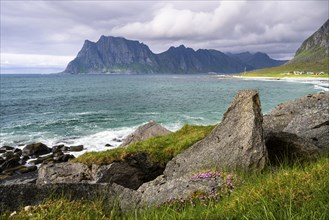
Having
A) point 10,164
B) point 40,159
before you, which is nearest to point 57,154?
point 40,159

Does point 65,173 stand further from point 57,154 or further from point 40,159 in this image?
point 57,154

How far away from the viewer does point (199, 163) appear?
1127 centimetres

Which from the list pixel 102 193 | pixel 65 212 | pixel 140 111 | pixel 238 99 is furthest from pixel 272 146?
pixel 140 111

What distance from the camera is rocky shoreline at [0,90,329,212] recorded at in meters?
7.30

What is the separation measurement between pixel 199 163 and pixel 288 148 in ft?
11.6

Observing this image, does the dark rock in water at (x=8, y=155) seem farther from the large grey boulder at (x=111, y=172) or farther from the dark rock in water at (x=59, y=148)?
the large grey boulder at (x=111, y=172)

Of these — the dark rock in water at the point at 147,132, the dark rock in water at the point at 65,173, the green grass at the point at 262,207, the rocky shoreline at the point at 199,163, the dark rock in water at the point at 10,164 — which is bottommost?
the dark rock in water at the point at 10,164

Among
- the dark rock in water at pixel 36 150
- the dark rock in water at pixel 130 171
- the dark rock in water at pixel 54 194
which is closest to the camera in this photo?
the dark rock in water at pixel 54 194

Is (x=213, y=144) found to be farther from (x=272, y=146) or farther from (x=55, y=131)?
(x=55, y=131)

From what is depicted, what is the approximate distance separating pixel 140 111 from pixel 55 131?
20.4m

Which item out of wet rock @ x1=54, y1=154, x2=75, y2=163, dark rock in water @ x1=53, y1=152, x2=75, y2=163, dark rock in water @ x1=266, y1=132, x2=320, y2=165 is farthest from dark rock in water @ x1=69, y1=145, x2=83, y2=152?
dark rock in water @ x1=266, y1=132, x2=320, y2=165

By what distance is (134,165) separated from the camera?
48.5ft

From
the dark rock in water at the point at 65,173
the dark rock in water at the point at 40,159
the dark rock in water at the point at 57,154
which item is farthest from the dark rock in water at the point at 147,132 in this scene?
the dark rock in water at the point at 65,173

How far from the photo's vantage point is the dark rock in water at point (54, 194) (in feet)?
22.5
